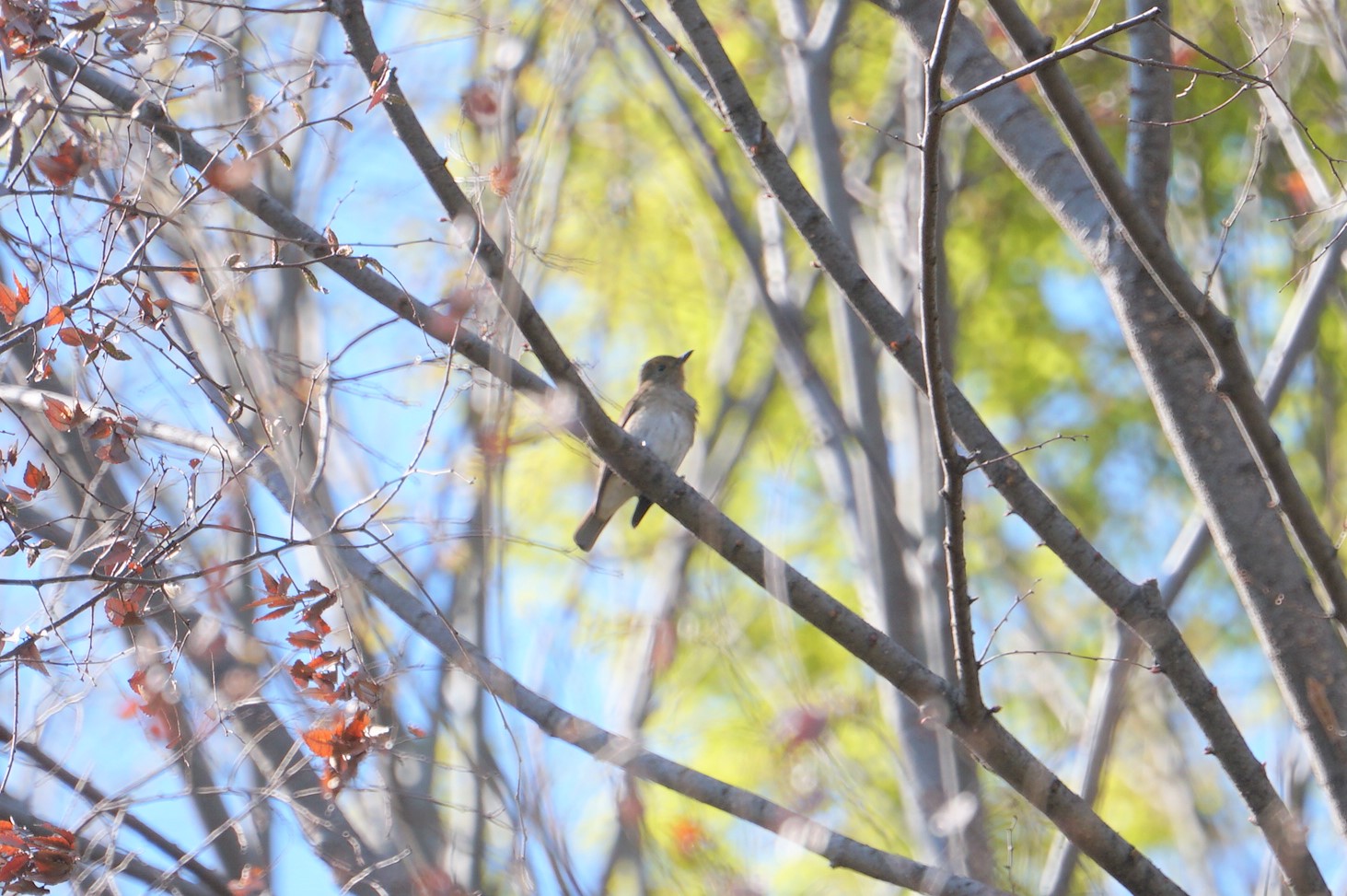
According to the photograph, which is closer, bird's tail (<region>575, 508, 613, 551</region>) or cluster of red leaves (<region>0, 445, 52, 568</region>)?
cluster of red leaves (<region>0, 445, 52, 568</region>)

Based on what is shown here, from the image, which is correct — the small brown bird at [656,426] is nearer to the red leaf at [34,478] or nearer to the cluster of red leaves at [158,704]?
the cluster of red leaves at [158,704]

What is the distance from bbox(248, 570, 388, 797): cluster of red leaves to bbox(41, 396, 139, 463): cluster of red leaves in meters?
0.43

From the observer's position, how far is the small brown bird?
20.7 ft

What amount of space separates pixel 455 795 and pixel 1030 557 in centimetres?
477

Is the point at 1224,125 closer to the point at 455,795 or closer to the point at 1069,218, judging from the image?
the point at 1069,218

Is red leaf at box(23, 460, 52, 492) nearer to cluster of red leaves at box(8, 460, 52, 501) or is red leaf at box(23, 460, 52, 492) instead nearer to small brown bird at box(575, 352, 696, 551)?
cluster of red leaves at box(8, 460, 52, 501)

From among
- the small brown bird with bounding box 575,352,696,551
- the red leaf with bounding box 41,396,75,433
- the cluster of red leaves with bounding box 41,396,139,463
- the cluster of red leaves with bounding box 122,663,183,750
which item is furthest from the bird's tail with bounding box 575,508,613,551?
the red leaf with bounding box 41,396,75,433

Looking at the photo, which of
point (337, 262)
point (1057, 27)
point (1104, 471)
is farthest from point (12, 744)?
point (1104, 471)

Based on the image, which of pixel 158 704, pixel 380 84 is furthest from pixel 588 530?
pixel 380 84

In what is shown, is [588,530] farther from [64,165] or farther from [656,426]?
[64,165]

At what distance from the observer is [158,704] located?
2.88m

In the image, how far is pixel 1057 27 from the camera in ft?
20.7

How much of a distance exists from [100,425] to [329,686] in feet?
2.63

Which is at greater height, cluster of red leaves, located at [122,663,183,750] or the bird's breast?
the bird's breast
